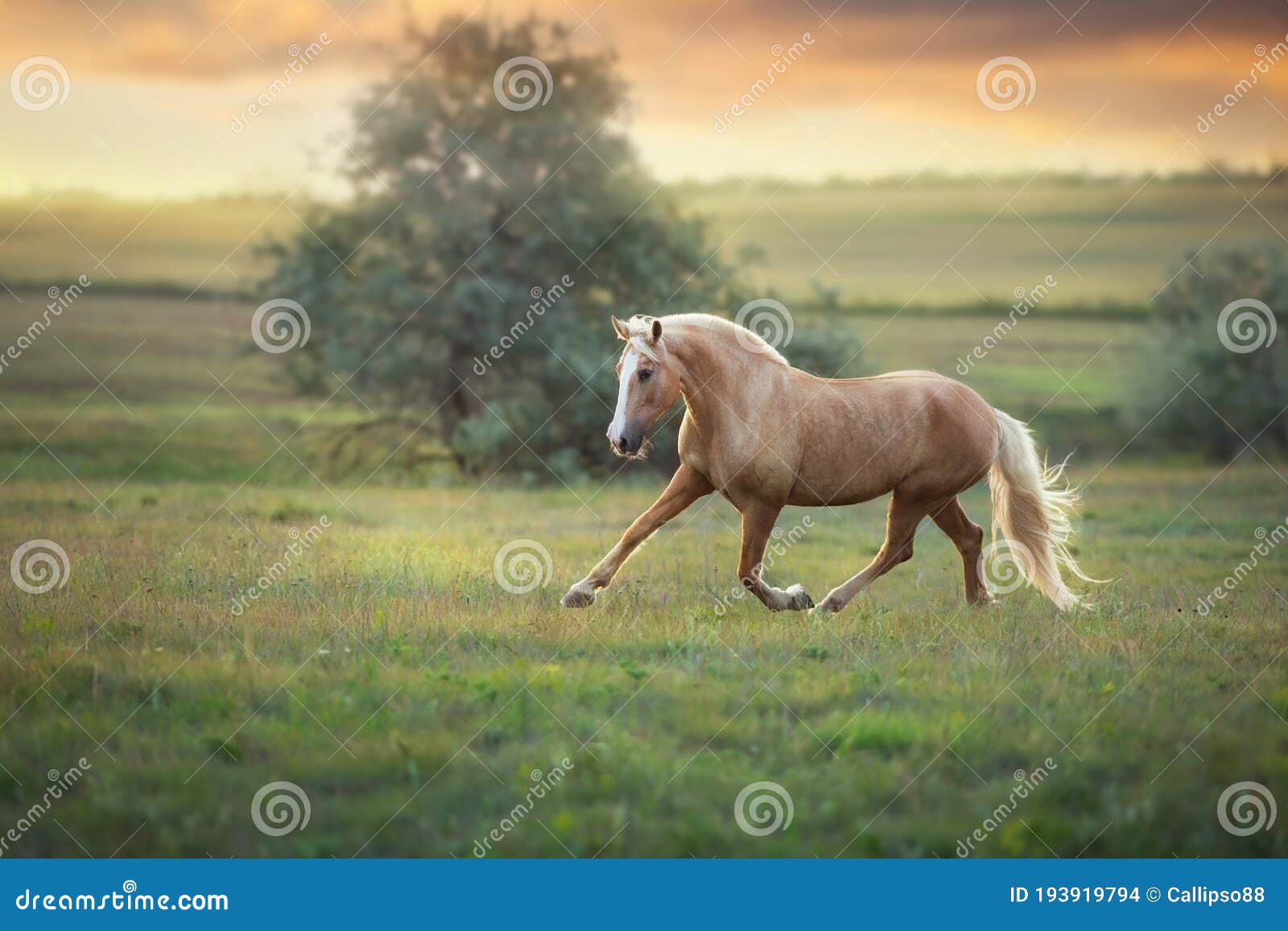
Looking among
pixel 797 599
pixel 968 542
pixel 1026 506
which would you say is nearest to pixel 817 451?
pixel 797 599

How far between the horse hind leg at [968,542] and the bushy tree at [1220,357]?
2289 cm

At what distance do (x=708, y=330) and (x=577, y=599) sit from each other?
2302mm

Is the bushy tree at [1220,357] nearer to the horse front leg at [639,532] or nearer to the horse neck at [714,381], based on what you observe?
the horse neck at [714,381]

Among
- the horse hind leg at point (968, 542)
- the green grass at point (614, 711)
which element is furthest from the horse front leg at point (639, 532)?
the horse hind leg at point (968, 542)

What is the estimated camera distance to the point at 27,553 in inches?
424

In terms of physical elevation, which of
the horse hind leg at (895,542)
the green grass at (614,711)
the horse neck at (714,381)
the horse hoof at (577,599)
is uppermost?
the horse neck at (714,381)

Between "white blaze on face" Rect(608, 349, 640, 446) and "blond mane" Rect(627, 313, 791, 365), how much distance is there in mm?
140

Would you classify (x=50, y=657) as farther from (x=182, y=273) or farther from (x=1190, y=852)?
(x=182, y=273)

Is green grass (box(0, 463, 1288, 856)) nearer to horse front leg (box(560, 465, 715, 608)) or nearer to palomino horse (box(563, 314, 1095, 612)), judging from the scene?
horse front leg (box(560, 465, 715, 608))

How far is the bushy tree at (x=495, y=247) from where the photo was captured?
21.4 meters

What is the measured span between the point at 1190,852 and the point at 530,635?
439 centimetres

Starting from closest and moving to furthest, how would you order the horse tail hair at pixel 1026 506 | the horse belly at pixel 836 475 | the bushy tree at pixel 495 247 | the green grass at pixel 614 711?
the green grass at pixel 614 711 < the horse belly at pixel 836 475 < the horse tail hair at pixel 1026 506 < the bushy tree at pixel 495 247

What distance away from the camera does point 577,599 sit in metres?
9.17

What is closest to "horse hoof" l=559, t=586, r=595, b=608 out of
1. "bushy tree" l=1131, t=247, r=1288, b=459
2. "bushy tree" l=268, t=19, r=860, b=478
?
"bushy tree" l=268, t=19, r=860, b=478
